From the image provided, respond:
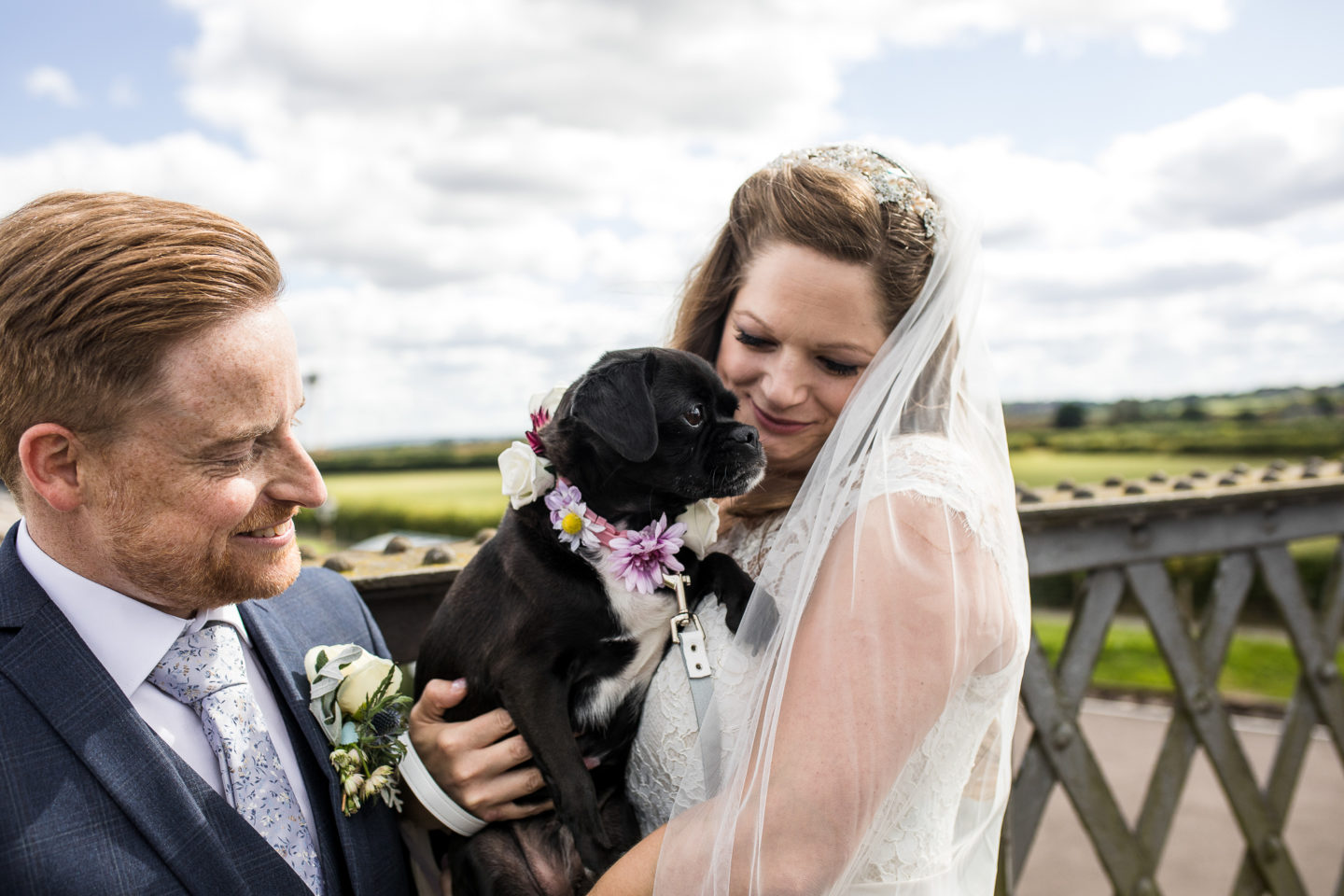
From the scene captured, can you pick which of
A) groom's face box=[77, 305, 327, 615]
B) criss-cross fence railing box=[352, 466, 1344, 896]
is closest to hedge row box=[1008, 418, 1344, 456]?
criss-cross fence railing box=[352, 466, 1344, 896]

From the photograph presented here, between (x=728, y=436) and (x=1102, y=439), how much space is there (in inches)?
607

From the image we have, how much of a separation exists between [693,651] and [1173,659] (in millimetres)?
3121

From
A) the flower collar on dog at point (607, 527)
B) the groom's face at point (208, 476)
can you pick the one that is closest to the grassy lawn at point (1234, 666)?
the flower collar on dog at point (607, 527)

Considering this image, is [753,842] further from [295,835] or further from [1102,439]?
[1102,439]

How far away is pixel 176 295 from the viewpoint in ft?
5.32

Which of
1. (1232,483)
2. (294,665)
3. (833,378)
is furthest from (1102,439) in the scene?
(294,665)

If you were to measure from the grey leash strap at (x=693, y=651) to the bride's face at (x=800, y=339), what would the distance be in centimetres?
57

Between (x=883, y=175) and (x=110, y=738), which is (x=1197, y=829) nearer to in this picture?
(x=883, y=175)

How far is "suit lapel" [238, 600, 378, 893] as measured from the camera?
6.21 feet

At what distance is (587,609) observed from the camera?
2.31 metres

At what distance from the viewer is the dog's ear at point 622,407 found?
2.29m

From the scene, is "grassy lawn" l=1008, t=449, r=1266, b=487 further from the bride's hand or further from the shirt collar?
the shirt collar

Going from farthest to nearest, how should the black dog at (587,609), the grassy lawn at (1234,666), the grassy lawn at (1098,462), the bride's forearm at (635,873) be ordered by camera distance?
the grassy lawn at (1098,462) < the grassy lawn at (1234,666) < the black dog at (587,609) < the bride's forearm at (635,873)

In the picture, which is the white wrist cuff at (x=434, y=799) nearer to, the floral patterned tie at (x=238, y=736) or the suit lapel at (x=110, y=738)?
the floral patterned tie at (x=238, y=736)
